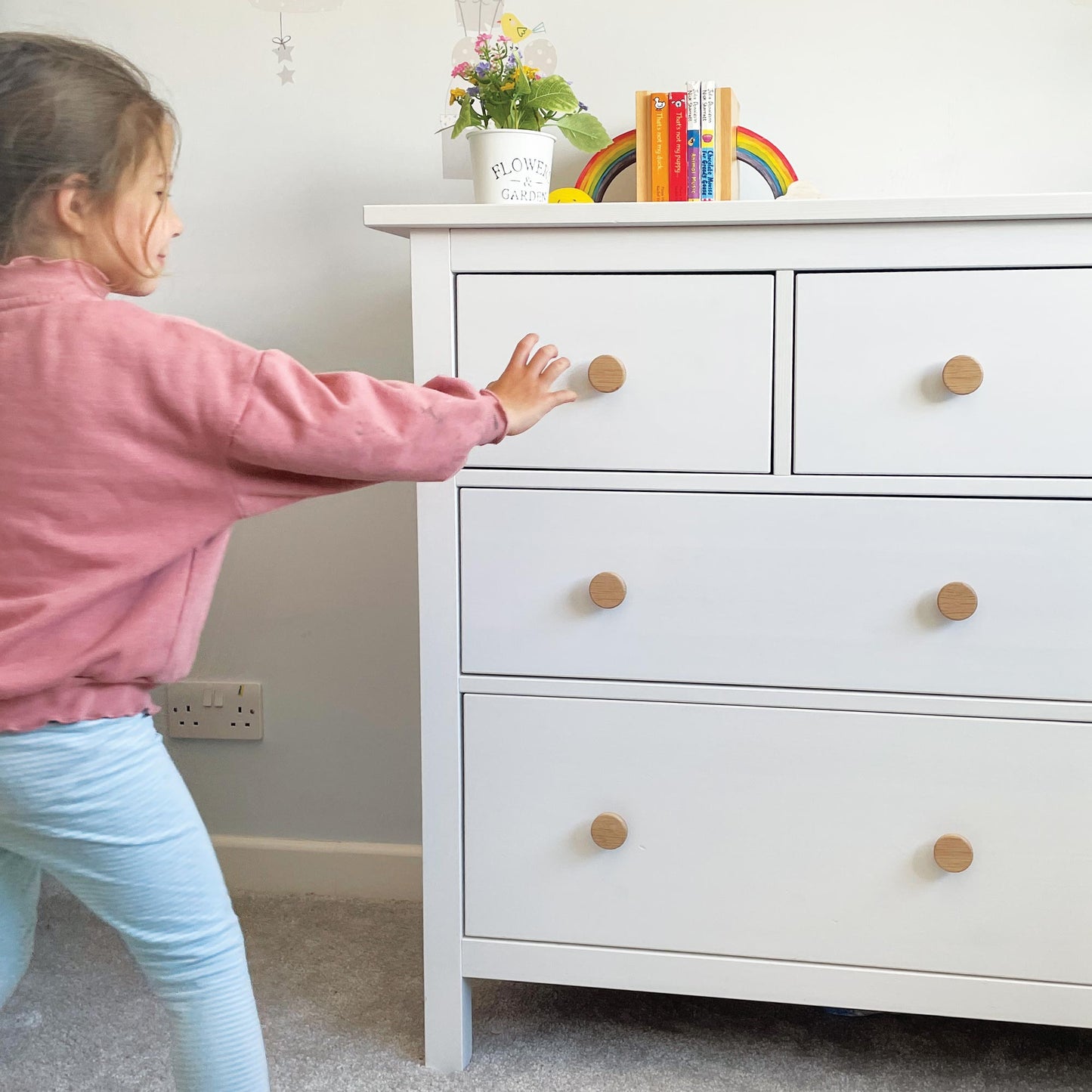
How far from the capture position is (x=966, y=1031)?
131cm

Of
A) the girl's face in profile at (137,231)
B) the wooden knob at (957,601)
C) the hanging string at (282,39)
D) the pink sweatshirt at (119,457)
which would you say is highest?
the hanging string at (282,39)

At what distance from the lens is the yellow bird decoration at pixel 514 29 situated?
1393mm

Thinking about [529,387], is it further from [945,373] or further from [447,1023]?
[447,1023]

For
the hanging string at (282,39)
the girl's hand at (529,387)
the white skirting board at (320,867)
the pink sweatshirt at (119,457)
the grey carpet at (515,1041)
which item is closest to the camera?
the pink sweatshirt at (119,457)

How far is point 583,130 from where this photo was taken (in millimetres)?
1347


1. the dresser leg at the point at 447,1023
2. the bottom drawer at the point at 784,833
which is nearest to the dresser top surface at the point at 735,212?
the bottom drawer at the point at 784,833

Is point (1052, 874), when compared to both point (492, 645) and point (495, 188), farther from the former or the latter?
point (495, 188)

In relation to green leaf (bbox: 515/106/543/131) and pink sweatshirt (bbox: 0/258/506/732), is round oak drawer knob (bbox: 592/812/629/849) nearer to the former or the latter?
pink sweatshirt (bbox: 0/258/506/732)

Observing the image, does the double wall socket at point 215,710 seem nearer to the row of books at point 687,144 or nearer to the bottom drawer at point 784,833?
the bottom drawer at point 784,833

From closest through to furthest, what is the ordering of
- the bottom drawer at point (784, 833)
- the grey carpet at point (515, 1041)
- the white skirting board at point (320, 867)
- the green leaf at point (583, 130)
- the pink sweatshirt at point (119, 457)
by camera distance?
1. the pink sweatshirt at point (119, 457)
2. the bottom drawer at point (784, 833)
3. the grey carpet at point (515, 1041)
4. the green leaf at point (583, 130)
5. the white skirting board at point (320, 867)

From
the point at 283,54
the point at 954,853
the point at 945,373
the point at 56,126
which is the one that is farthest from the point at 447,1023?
the point at 283,54

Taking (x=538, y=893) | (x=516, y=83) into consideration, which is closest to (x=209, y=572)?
(x=538, y=893)

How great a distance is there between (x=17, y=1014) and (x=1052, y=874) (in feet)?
3.94

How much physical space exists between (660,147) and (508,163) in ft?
0.60
